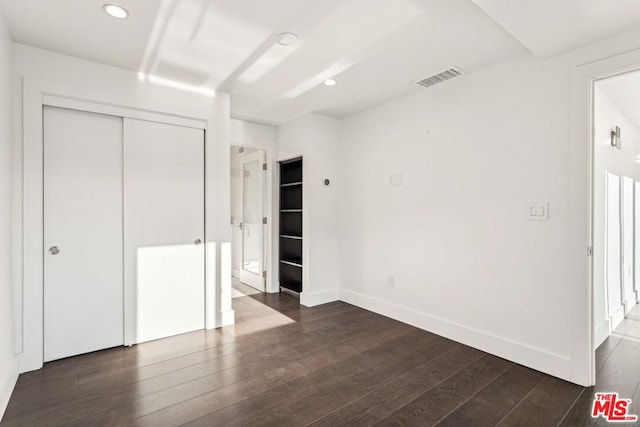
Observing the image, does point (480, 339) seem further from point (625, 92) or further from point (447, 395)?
point (625, 92)

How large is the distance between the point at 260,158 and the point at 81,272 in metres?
2.76

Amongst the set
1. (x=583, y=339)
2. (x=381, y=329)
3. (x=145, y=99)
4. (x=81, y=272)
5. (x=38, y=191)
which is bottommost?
(x=381, y=329)

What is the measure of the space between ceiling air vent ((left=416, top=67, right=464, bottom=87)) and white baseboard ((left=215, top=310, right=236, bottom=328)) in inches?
121

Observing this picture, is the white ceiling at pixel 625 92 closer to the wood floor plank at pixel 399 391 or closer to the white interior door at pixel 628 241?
the white interior door at pixel 628 241

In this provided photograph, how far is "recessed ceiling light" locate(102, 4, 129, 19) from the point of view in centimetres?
202

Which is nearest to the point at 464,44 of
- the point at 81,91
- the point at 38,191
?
the point at 81,91

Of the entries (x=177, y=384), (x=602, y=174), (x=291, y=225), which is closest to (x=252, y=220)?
(x=291, y=225)

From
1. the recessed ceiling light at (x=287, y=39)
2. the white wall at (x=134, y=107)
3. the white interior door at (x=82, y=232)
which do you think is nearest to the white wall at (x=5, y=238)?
the white wall at (x=134, y=107)

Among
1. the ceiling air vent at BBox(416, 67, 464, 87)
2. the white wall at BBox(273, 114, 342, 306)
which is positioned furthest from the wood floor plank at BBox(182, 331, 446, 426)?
the ceiling air vent at BBox(416, 67, 464, 87)

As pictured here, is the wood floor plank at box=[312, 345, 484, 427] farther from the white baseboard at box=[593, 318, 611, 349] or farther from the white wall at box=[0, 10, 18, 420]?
the white wall at box=[0, 10, 18, 420]

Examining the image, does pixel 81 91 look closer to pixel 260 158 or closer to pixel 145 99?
pixel 145 99

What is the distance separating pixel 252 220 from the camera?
5207 mm

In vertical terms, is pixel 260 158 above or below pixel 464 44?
below

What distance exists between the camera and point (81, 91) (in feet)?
8.80
